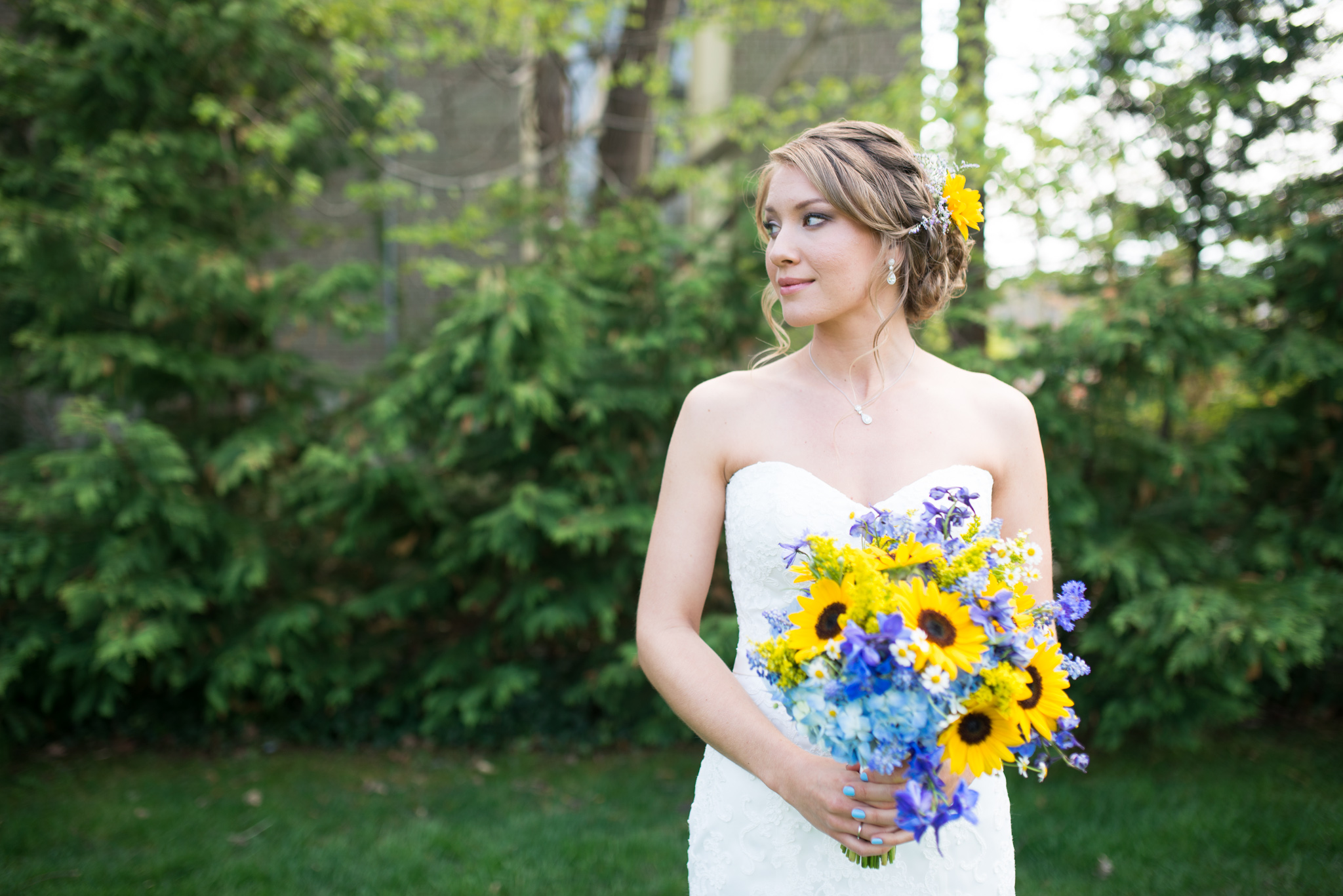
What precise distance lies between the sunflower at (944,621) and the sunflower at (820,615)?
0.09 meters

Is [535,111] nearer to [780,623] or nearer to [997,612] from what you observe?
[780,623]

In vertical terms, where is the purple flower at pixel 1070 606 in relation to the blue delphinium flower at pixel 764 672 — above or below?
above

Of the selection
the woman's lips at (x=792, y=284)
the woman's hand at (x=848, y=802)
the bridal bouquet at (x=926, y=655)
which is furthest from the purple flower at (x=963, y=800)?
the woman's lips at (x=792, y=284)

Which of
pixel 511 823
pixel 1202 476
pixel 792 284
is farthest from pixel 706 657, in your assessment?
pixel 1202 476

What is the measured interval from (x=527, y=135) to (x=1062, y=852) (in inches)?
274

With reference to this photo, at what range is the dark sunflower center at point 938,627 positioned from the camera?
1431mm

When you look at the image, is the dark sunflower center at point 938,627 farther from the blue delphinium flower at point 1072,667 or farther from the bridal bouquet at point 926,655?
the blue delphinium flower at point 1072,667

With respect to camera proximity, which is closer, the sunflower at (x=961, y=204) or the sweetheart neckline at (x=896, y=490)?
the sweetheart neckline at (x=896, y=490)

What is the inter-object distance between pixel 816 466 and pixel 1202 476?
4.03 meters

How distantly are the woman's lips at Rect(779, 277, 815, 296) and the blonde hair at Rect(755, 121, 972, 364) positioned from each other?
0.07 meters

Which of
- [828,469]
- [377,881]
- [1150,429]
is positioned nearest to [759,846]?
[828,469]

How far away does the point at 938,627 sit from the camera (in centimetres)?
144

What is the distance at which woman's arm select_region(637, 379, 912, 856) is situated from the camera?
5.47 feet

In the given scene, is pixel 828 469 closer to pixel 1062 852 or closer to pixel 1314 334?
pixel 1062 852
